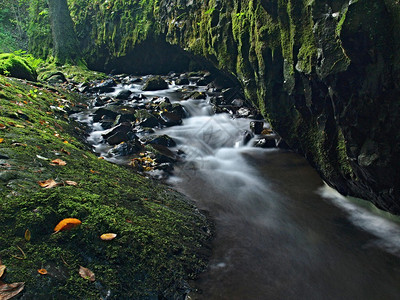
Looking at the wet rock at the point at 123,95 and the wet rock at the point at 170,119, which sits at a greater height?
the wet rock at the point at 123,95

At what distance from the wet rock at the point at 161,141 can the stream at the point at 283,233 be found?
76 cm

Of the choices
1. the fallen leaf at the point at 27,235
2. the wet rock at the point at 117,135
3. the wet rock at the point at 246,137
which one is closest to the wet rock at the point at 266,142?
the wet rock at the point at 246,137

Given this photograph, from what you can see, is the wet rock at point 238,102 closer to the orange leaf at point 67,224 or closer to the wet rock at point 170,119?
the wet rock at point 170,119

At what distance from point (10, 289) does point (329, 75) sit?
4.19 m

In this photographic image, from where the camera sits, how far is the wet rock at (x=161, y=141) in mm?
8305

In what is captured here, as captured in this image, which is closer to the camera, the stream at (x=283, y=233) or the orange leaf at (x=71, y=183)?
the stream at (x=283, y=233)

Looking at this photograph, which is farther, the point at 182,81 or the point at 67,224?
the point at 182,81

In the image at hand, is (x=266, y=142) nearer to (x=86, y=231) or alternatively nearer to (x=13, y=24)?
(x=86, y=231)

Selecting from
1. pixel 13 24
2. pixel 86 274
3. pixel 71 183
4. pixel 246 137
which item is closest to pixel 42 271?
pixel 86 274

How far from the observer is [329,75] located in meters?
4.00

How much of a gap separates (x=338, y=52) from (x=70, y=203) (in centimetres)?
377

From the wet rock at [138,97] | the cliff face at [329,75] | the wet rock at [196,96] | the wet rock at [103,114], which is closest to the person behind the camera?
the cliff face at [329,75]

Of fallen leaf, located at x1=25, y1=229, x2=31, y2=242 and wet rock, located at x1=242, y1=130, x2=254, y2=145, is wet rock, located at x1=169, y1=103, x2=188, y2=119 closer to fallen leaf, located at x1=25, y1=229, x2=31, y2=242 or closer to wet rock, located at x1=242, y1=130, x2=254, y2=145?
wet rock, located at x1=242, y1=130, x2=254, y2=145

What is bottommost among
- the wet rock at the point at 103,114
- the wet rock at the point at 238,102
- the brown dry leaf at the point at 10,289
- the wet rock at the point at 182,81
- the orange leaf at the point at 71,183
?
the brown dry leaf at the point at 10,289
